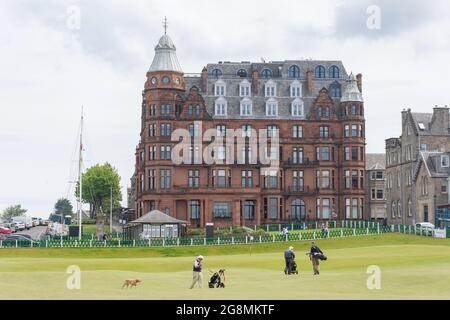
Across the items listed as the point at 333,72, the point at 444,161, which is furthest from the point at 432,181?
the point at 333,72

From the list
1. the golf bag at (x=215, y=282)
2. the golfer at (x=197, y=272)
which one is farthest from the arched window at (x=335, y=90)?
the golfer at (x=197, y=272)

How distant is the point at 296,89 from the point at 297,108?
317 cm

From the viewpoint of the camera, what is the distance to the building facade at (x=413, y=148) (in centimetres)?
14100

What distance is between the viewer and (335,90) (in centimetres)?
14738

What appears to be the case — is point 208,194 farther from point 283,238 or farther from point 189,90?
point 283,238

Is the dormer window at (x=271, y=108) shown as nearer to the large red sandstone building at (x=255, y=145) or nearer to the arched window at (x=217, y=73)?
the large red sandstone building at (x=255, y=145)

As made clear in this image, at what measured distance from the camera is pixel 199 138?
140250 millimetres

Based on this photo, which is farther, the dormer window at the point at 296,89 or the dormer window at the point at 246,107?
the dormer window at the point at 296,89

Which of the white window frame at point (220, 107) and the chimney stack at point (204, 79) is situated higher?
the chimney stack at point (204, 79)

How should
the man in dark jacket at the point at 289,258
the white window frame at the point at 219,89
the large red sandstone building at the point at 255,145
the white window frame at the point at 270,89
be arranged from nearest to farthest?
the man in dark jacket at the point at 289,258
the large red sandstone building at the point at 255,145
the white window frame at the point at 219,89
the white window frame at the point at 270,89

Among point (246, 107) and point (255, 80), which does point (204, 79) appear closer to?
point (246, 107)

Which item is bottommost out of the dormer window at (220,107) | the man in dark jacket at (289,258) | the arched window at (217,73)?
the man in dark jacket at (289,258)

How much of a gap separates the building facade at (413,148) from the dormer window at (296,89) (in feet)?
49.7

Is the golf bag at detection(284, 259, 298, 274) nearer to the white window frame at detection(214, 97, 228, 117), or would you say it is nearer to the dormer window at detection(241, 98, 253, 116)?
the white window frame at detection(214, 97, 228, 117)
